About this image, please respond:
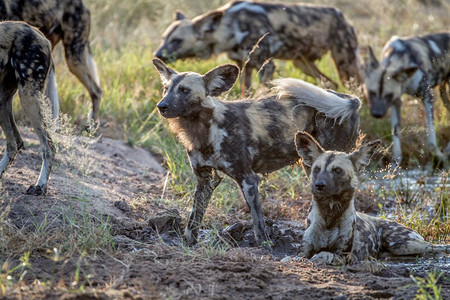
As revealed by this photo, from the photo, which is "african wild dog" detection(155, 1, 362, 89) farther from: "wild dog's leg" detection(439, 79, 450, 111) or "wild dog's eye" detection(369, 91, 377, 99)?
"wild dog's leg" detection(439, 79, 450, 111)

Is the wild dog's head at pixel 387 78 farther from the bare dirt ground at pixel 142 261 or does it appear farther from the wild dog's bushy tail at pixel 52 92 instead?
the wild dog's bushy tail at pixel 52 92

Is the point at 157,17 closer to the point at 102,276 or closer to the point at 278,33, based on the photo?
the point at 278,33

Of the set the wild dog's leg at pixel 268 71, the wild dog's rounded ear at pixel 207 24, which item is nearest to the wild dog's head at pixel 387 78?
the wild dog's leg at pixel 268 71

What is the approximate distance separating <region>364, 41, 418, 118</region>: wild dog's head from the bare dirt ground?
2462 mm

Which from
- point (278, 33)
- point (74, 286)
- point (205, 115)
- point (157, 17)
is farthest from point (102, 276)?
point (157, 17)

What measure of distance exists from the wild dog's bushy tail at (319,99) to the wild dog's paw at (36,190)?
4.90 ft

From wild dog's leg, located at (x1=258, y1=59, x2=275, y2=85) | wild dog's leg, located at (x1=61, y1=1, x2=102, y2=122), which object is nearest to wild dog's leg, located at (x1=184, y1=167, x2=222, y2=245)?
wild dog's leg, located at (x1=61, y1=1, x2=102, y2=122)

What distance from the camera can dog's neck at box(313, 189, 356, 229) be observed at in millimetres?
3852

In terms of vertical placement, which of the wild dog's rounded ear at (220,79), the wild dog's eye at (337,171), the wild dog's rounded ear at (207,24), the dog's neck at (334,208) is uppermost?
the wild dog's rounded ear at (220,79)

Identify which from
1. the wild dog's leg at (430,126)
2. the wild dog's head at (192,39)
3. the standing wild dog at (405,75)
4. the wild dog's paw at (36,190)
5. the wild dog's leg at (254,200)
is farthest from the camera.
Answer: the wild dog's head at (192,39)

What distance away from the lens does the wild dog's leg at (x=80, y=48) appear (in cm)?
595

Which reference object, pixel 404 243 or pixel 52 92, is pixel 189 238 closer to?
pixel 404 243

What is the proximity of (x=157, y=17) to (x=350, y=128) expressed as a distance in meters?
6.26

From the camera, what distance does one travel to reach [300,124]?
4.48m
